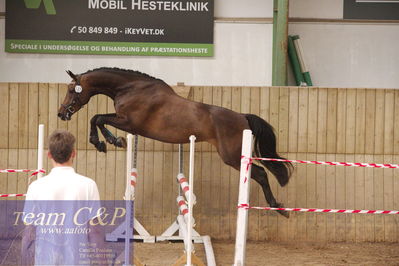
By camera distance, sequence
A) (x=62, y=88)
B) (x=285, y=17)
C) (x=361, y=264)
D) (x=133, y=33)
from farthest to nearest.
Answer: (x=133, y=33)
(x=285, y=17)
(x=62, y=88)
(x=361, y=264)

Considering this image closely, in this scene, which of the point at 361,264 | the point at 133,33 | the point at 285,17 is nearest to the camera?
the point at 361,264

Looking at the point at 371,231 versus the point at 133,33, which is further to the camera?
the point at 133,33

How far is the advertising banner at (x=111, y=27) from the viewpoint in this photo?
903 centimetres

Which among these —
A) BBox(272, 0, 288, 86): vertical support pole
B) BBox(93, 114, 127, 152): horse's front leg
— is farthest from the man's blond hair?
BBox(272, 0, 288, 86): vertical support pole

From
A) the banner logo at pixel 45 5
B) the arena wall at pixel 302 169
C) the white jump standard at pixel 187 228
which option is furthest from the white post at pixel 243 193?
the banner logo at pixel 45 5

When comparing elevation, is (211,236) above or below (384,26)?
below

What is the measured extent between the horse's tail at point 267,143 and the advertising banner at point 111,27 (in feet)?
9.33

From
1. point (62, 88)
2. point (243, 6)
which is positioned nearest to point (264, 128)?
point (62, 88)

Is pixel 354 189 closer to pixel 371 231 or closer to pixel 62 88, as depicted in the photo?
pixel 371 231

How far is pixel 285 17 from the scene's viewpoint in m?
8.13

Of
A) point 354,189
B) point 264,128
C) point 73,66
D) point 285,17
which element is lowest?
point 354,189

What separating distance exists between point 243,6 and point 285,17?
125 centimetres

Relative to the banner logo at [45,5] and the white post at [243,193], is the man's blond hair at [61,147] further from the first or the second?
the banner logo at [45,5]

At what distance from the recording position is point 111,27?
29.8 feet
